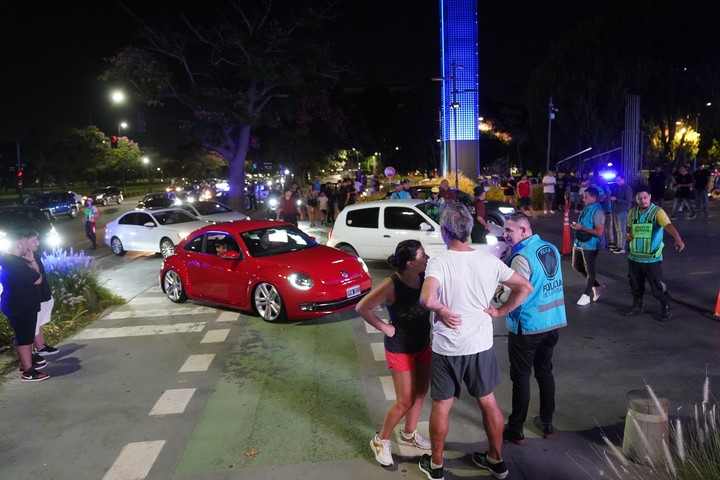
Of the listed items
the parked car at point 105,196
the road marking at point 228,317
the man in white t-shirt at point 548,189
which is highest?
the parked car at point 105,196

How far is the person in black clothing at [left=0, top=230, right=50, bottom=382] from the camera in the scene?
598 cm

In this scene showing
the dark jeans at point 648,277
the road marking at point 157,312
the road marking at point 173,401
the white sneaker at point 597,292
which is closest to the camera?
the road marking at point 173,401

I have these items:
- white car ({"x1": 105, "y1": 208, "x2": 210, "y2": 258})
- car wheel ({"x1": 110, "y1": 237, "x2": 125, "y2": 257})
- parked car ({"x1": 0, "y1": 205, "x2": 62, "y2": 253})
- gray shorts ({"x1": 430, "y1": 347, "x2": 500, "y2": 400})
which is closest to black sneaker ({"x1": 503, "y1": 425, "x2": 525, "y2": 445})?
gray shorts ({"x1": 430, "y1": 347, "x2": 500, "y2": 400})

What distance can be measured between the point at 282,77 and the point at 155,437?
23.9 m

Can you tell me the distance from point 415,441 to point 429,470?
481 mm

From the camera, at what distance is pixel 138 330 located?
8125 mm

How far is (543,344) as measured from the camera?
4184mm

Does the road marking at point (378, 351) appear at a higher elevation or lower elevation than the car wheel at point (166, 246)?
lower

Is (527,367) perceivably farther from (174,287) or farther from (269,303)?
(174,287)

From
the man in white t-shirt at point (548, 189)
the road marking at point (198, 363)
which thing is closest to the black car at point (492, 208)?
the man in white t-shirt at point (548, 189)

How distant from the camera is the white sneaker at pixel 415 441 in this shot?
4.25 meters

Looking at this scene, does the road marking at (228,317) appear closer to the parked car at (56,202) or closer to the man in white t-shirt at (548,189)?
the man in white t-shirt at (548,189)

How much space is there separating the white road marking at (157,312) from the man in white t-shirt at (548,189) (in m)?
15.5

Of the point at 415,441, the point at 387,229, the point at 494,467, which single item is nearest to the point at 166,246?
the point at 387,229
